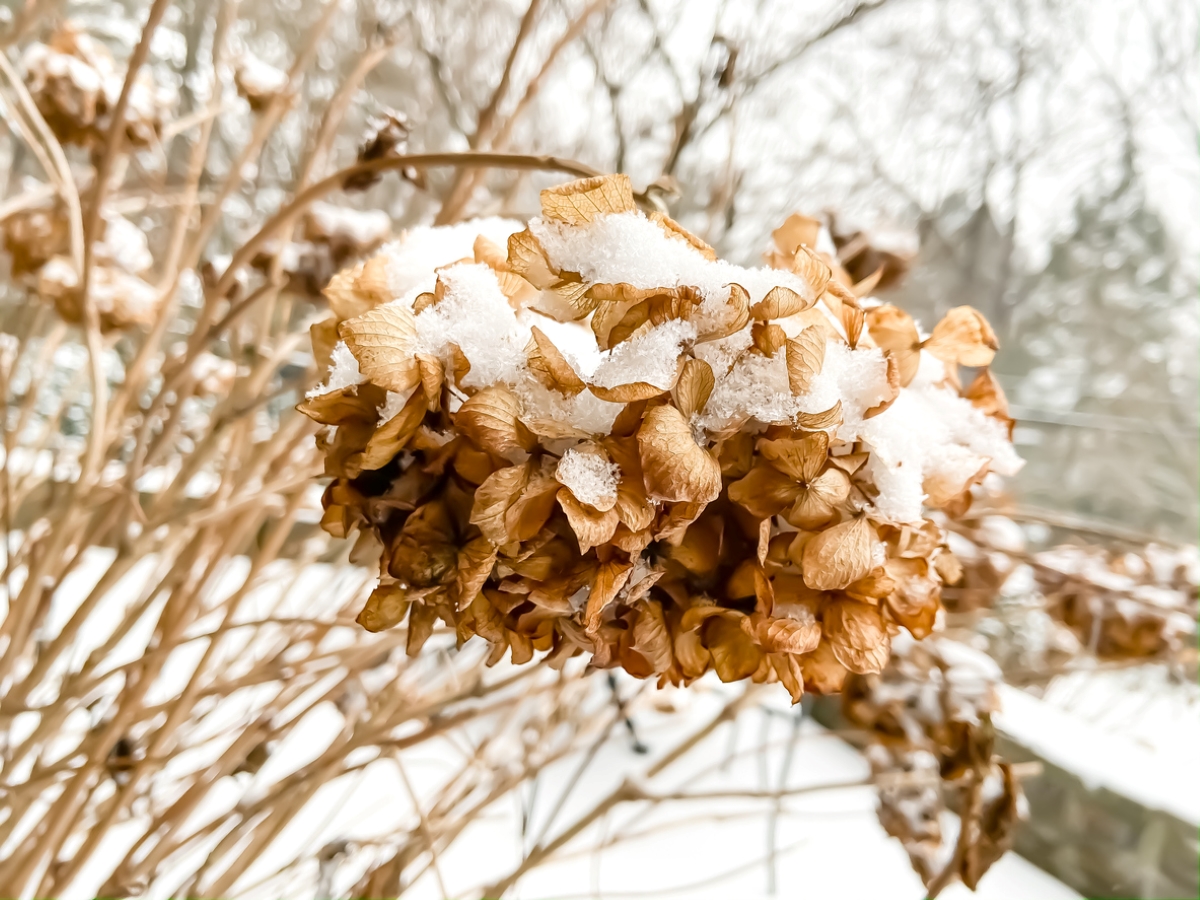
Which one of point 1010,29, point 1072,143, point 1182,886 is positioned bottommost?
point 1182,886

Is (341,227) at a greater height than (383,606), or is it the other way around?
(341,227)

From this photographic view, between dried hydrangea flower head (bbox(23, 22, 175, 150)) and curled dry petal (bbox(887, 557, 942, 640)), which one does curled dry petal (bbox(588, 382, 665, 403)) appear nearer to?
curled dry petal (bbox(887, 557, 942, 640))

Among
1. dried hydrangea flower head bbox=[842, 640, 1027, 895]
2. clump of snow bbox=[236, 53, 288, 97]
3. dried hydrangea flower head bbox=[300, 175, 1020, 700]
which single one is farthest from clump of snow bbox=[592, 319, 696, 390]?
clump of snow bbox=[236, 53, 288, 97]

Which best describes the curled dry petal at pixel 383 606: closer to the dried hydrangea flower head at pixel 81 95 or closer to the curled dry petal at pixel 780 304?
the curled dry petal at pixel 780 304

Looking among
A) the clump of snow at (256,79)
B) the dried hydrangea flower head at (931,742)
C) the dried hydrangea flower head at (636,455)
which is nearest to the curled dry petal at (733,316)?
the dried hydrangea flower head at (636,455)

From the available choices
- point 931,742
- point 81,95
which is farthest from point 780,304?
point 81,95

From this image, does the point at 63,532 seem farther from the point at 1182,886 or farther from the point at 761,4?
the point at 1182,886

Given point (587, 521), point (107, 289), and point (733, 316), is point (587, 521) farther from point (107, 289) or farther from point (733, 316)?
point (107, 289)

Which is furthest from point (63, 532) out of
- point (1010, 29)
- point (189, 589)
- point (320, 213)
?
point (1010, 29)
